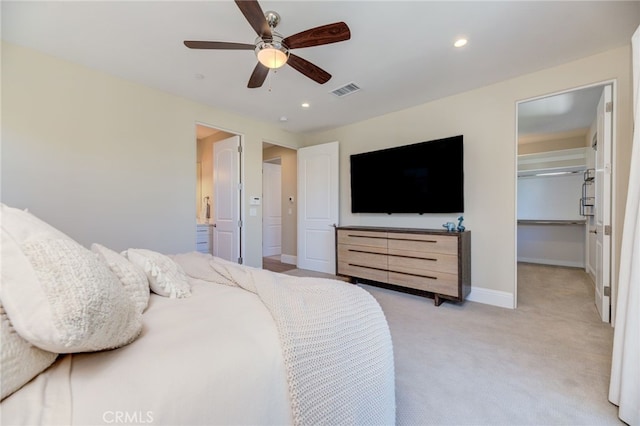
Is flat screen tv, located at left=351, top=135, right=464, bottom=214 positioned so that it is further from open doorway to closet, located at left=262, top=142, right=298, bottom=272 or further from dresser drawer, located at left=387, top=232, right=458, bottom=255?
open doorway to closet, located at left=262, top=142, right=298, bottom=272

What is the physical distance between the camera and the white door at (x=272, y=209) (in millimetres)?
6273

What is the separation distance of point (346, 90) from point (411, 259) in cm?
223

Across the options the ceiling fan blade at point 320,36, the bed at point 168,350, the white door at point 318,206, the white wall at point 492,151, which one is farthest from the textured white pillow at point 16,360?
the white door at point 318,206

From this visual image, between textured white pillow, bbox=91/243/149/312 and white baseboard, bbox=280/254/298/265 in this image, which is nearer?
textured white pillow, bbox=91/243/149/312

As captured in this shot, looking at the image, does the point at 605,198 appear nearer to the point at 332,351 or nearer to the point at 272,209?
the point at 332,351

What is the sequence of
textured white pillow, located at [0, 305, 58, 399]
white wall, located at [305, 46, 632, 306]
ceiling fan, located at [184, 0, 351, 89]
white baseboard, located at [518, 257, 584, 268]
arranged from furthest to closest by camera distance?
white baseboard, located at [518, 257, 584, 268]
white wall, located at [305, 46, 632, 306]
ceiling fan, located at [184, 0, 351, 89]
textured white pillow, located at [0, 305, 58, 399]

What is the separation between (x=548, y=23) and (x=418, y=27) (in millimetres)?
1017

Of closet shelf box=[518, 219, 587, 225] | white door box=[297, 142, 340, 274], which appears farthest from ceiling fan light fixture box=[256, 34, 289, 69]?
closet shelf box=[518, 219, 587, 225]

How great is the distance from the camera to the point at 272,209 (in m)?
6.41

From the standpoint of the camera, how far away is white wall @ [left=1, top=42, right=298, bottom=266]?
2316 mm

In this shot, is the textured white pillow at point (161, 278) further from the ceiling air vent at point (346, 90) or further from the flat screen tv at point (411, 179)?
the flat screen tv at point (411, 179)

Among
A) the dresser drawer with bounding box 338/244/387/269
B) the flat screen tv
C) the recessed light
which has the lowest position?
the dresser drawer with bounding box 338/244/387/269

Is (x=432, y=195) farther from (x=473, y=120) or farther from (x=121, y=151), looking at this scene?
(x=121, y=151)

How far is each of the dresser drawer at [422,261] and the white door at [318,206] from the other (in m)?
1.30
